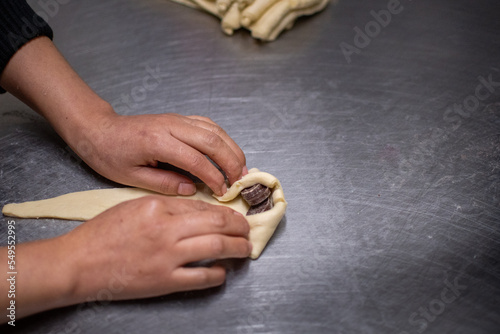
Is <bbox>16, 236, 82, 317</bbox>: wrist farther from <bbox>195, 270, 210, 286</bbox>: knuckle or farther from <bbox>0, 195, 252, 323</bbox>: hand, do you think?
<bbox>195, 270, 210, 286</bbox>: knuckle

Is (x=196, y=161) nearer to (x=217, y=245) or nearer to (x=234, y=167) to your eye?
(x=234, y=167)

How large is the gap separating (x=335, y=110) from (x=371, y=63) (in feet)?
0.77

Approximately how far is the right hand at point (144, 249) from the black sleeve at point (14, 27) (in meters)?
0.51

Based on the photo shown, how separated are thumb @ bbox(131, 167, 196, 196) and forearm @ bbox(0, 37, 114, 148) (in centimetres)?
17

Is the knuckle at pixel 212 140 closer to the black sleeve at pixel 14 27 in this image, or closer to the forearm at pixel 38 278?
the forearm at pixel 38 278

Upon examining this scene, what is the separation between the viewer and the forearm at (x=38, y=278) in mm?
794

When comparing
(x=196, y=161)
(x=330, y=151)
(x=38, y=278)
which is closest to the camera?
(x=38, y=278)

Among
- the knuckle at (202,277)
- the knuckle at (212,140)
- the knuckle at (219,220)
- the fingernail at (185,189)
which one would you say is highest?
the knuckle at (212,140)

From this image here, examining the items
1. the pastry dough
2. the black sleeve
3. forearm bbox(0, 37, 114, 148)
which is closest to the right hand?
the pastry dough

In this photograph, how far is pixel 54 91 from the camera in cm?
105

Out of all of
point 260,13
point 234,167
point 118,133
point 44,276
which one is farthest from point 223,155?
point 260,13

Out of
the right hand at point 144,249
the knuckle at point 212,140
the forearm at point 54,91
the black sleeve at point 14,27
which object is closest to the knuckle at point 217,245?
the right hand at point 144,249

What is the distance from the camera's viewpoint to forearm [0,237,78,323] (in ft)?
2.61

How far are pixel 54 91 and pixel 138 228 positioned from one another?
1.48 ft
